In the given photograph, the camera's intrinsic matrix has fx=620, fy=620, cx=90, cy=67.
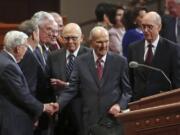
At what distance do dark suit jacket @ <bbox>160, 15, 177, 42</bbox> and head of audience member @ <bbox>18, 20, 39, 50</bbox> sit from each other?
158cm

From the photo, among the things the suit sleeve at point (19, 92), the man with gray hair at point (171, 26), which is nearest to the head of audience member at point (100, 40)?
the suit sleeve at point (19, 92)

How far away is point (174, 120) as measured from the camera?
10.4 feet

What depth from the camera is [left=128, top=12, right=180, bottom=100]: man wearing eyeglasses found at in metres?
5.59

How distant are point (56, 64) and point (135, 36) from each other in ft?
3.43

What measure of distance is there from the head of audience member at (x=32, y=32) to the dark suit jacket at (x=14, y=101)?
1.71 feet

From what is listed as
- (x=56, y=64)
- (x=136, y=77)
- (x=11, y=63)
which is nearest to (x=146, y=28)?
(x=136, y=77)

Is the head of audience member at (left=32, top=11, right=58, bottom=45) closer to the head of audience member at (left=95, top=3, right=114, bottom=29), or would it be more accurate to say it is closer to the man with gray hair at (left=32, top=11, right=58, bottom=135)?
the man with gray hair at (left=32, top=11, right=58, bottom=135)

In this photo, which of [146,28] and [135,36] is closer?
[146,28]


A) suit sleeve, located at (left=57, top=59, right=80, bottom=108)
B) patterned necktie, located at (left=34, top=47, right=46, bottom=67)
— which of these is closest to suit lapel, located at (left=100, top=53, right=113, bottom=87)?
suit sleeve, located at (left=57, top=59, right=80, bottom=108)

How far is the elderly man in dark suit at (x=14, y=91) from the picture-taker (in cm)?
523

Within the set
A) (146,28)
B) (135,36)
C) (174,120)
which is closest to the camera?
(174,120)

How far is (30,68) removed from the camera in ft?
18.5

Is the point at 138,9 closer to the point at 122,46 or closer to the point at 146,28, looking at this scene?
the point at 122,46

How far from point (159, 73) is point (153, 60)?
0.59 feet
